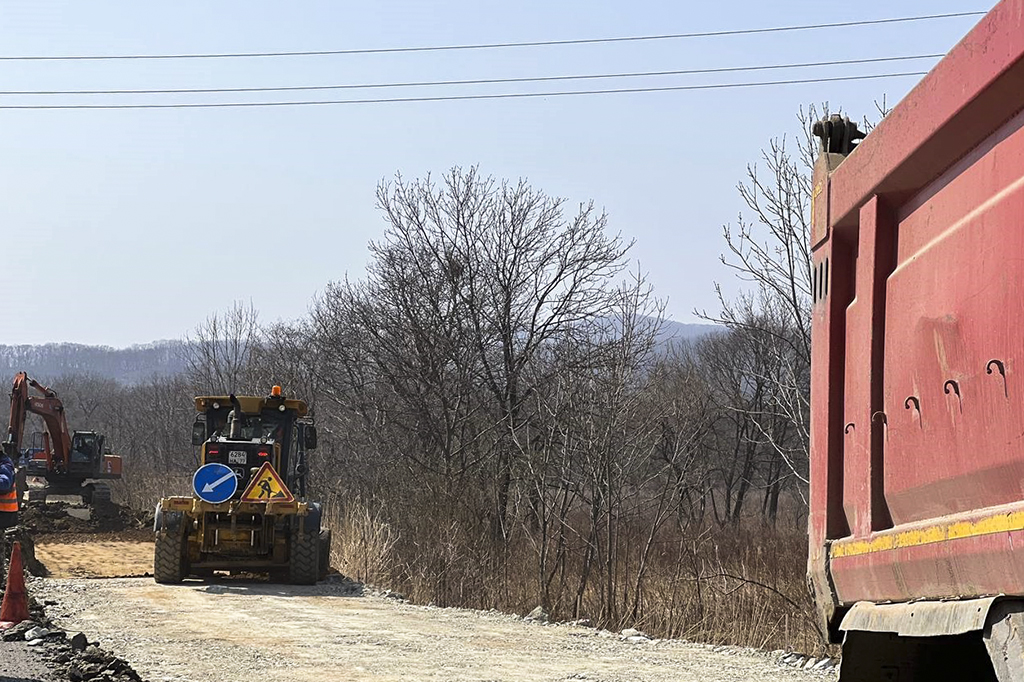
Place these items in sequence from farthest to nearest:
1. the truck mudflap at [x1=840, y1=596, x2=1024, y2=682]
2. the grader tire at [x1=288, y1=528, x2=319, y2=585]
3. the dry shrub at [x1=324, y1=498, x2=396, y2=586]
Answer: the dry shrub at [x1=324, y1=498, x2=396, y2=586], the grader tire at [x1=288, y1=528, x2=319, y2=585], the truck mudflap at [x1=840, y1=596, x2=1024, y2=682]

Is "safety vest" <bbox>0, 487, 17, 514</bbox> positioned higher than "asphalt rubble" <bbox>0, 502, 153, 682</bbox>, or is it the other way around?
"safety vest" <bbox>0, 487, 17, 514</bbox>

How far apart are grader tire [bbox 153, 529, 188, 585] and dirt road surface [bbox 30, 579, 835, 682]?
1.30 m

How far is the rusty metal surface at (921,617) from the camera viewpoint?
120 inches

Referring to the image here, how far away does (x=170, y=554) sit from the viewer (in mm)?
17266

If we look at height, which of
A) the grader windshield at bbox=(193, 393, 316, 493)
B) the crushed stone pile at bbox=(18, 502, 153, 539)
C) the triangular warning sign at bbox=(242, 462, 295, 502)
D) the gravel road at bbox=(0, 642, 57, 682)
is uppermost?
the grader windshield at bbox=(193, 393, 316, 493)

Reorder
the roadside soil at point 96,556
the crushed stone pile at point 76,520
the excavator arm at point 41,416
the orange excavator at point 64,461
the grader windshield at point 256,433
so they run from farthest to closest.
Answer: the orange excavator at point 64,461 → the excavator arm at point 41,416 → the crushed stone pile at point 76,520 → the roadside soil at point 96,556 → the grader windshield at point 256,433

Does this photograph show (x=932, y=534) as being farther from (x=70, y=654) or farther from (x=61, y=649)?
(x=61, y=649)

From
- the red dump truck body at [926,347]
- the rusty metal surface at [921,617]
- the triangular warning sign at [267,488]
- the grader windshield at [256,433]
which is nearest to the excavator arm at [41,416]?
the grader windshield at [256,433]

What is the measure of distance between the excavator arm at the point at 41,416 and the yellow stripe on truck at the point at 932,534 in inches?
1087

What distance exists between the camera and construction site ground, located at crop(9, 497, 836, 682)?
9.60m

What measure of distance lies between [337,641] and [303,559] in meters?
5.87

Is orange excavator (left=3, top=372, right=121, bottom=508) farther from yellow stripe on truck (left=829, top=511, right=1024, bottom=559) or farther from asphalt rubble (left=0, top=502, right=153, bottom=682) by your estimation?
yellow stripe on truck (left=829, top=511, right=1024, bottom=559)

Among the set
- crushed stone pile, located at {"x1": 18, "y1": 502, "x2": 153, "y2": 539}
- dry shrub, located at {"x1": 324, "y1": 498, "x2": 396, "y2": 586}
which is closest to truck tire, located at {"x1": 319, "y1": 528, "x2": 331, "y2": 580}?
dry shrub, located at {"x1": 324, "y1": 498, "x2": 396, "y2": 586}

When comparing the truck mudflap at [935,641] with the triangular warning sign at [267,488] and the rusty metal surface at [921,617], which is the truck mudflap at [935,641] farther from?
the triangular warning sign at [267,488]
